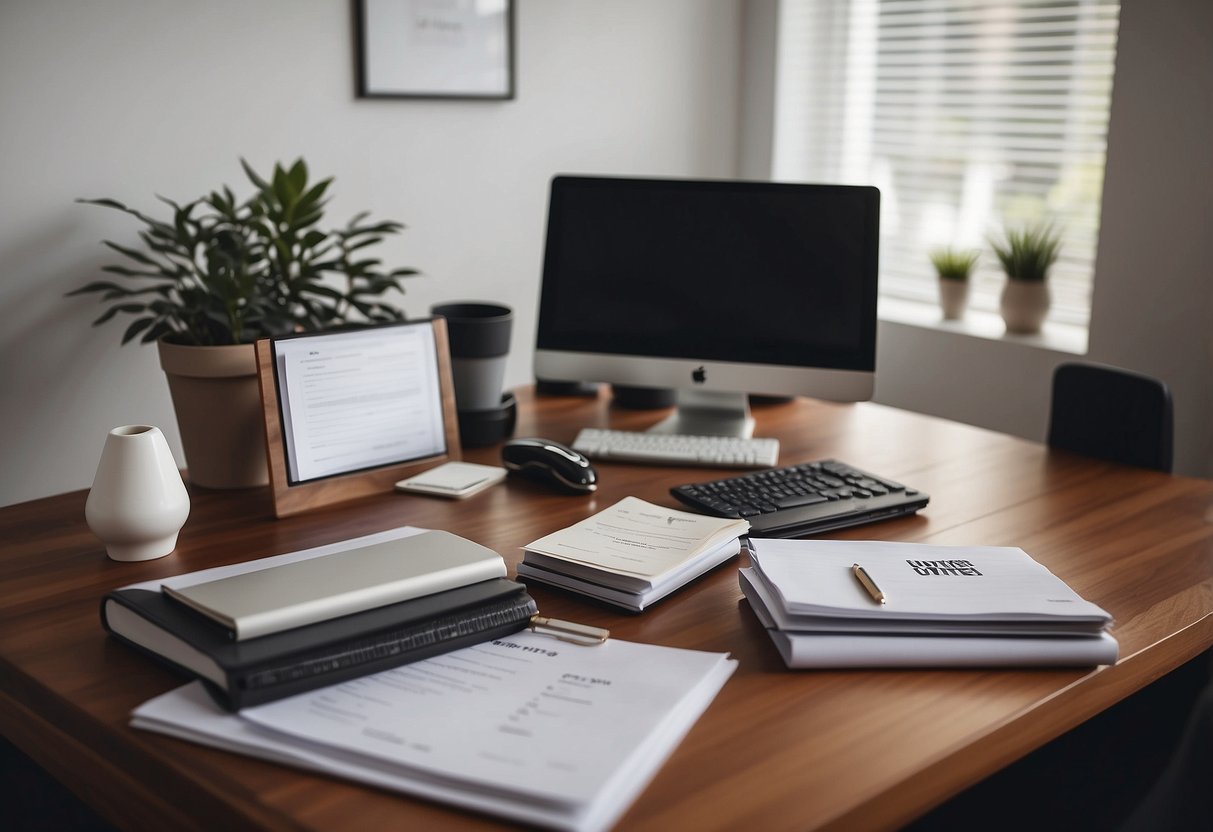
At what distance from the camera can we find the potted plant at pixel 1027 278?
292cm

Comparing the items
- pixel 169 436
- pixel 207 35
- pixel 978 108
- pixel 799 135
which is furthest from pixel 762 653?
pixel 799 135

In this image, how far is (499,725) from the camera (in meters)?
0.93

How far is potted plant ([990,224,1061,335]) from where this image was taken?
2916 mm

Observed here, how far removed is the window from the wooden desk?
1443 millimetres

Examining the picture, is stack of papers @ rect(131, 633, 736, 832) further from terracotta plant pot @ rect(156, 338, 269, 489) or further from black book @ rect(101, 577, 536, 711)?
terracotta plant pot @ rect(156, 338, 269, 489)

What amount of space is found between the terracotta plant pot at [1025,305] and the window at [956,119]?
12cm

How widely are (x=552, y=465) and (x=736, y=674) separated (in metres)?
0.60

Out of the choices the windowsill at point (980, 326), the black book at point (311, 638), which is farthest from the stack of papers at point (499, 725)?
the windowsill at point (980, 326)

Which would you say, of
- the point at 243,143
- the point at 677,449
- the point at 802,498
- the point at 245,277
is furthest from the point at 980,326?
the point at 245,277

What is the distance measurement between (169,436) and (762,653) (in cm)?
183

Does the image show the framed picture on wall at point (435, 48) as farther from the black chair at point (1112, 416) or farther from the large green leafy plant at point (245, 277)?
the black chair at point (1112, 416)

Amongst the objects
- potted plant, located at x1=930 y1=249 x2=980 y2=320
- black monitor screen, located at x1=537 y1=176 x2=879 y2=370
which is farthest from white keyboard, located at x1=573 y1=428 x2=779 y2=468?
potted plant, located at x1=930 y1=249 x2=980 y2=320

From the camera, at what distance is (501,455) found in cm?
175

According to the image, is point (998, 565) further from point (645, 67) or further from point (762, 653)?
point (645, 67)
